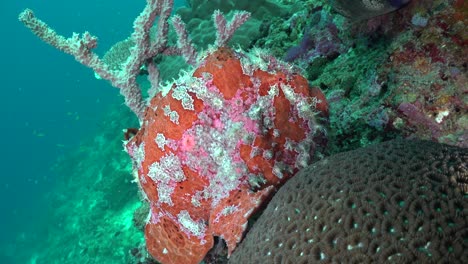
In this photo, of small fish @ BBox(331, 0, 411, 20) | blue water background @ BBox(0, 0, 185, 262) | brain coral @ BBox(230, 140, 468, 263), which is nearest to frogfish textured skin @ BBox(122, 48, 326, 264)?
brain coral @ BBox(230, 140, 468, 263)

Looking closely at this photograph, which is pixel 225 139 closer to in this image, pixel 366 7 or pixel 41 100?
pixel 366 7

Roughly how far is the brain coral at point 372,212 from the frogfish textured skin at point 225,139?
36 cm

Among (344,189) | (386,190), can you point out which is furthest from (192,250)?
(386,190)

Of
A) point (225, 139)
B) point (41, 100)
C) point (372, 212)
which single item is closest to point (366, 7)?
point (225, 139)

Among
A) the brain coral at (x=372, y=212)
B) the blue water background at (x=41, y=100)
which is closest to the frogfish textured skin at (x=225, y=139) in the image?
the brain coral at (x=372, y=212)

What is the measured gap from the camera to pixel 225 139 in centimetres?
272

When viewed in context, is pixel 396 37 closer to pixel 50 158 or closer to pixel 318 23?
pixel 318 23

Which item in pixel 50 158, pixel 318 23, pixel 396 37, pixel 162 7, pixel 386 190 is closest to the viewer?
pixel 386 190

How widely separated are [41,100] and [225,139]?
50668 millimetres

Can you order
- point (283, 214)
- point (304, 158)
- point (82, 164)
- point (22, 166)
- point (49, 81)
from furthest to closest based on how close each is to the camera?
1. point (49, 81)
2. point (22, 166)
3. point (82, 164)
4. point (304, 158)
5. point (283, 214)

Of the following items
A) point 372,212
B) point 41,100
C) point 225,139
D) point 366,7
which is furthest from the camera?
point 41,100

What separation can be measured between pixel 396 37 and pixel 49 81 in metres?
56.3

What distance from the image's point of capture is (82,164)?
747 inches

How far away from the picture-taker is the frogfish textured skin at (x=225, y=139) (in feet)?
8.89
